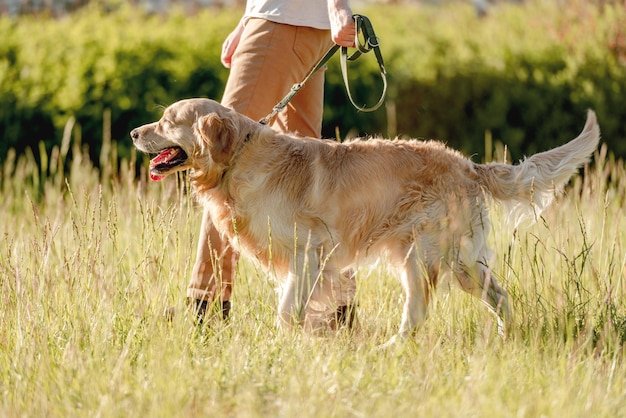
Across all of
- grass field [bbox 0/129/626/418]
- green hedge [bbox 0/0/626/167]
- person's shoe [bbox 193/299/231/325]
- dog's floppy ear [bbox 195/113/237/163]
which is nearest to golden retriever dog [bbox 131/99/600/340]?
dog's floppy ear [bbox 195/113/237/163]

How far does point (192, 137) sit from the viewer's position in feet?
14.0

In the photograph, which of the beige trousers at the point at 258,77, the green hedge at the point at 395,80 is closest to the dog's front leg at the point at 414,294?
the beige trousers at the point at 258,77

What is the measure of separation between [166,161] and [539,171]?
5.87 feet

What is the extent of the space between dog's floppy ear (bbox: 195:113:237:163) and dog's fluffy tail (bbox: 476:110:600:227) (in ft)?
4.05

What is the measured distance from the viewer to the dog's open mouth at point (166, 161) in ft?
13.9

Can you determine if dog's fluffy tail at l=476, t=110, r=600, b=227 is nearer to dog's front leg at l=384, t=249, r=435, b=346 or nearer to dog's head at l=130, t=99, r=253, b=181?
dog's front leg at l=384, t=249, r=435, b=346

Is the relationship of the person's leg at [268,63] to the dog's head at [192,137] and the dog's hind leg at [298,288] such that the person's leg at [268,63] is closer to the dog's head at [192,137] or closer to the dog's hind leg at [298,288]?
the dog's head at [192,137]

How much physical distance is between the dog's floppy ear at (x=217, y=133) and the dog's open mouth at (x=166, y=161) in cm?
17

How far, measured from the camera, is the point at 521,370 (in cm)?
354

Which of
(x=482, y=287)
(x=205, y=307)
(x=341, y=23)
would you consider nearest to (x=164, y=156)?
(x=205, y=307)

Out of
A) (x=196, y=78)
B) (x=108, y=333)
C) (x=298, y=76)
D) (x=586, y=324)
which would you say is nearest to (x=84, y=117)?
(x=196, y=78)

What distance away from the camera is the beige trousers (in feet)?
14.4

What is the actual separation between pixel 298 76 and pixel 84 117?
415 centimetres

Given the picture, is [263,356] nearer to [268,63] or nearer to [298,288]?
[298,288]
